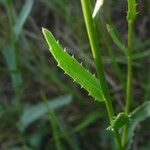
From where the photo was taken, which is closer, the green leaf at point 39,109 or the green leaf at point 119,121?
the green leaf at point 119,121

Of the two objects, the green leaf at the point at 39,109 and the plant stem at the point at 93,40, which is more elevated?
the green leaf at the point at 39,109

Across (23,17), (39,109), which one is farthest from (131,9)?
(39,109)

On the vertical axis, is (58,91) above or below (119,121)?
above

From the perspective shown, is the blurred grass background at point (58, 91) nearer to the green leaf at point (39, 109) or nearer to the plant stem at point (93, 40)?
the green leaf at point (39, 109)

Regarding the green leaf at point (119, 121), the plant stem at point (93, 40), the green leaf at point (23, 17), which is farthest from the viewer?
the green leaf at point (23, 17)

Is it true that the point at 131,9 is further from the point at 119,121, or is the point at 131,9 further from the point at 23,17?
the point at 23,17

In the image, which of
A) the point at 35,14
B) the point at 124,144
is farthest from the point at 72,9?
the point at 124,144

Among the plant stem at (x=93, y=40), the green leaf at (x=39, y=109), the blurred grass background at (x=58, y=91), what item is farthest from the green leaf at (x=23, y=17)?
the plant stem at (x=93, y=40)
